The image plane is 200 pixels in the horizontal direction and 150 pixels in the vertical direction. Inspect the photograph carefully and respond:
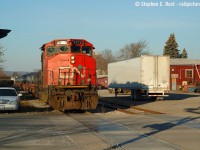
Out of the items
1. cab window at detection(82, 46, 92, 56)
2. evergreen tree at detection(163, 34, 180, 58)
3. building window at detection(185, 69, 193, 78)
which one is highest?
evergreen tree at detection(163, 34, 180, 58)

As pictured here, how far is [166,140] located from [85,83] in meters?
10.3

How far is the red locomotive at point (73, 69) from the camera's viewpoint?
19812mm

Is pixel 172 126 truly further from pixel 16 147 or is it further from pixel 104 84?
pixel 104 84

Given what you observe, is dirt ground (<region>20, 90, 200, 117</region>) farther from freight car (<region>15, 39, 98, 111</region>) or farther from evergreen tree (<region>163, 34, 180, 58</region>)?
evergreen tree (<region>163, 34, 180, 58</region>)

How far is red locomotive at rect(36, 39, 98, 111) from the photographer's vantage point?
19.8 m

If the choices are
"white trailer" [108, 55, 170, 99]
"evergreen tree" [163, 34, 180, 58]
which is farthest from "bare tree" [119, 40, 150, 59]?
"white trailer" [108, 55, 170, 99]

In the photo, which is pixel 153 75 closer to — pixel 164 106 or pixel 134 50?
pixel 164 106

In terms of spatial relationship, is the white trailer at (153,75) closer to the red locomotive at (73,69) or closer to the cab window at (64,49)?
the red locomotive at (73,69)

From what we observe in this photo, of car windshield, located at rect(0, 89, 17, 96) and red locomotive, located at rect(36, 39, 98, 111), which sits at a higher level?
red locomotive, located at rect(36, 39, 98, 111)

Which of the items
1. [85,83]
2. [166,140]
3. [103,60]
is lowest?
[166,140]

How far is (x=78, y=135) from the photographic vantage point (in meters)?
11.9

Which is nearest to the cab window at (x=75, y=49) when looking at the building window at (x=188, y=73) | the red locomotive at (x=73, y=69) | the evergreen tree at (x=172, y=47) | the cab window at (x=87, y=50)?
the red locomotive at (x=73, y=69)

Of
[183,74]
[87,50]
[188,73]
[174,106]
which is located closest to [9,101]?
[87,50]

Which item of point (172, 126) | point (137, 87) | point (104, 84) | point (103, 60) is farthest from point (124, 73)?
point (103, 60)
